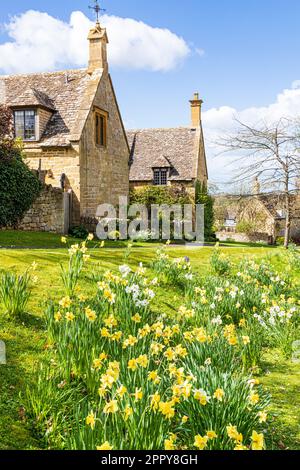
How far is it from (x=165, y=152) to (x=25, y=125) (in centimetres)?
1461

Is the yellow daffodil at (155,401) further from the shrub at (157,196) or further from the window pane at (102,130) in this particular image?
the shrub at (157,196)

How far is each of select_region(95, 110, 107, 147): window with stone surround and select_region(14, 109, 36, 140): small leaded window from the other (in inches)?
136

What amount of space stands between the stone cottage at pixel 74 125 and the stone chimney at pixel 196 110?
11.7m

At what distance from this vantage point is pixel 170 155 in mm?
37156

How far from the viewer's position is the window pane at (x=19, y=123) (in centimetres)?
2530

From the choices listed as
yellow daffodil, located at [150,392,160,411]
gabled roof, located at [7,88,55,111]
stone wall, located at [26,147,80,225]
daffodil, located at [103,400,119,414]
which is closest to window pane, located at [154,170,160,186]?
gabled roof, located at [7,88,55,111]

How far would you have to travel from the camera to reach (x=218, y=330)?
661cm

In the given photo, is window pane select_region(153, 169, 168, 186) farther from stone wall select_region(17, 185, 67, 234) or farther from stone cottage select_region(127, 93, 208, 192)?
stone wall select_region(17, 185, 67, 234)

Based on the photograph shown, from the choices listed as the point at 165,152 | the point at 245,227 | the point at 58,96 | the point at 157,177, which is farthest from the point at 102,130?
the point at 245,227

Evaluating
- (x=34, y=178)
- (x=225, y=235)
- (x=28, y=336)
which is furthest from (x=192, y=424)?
(x=225, y=235)

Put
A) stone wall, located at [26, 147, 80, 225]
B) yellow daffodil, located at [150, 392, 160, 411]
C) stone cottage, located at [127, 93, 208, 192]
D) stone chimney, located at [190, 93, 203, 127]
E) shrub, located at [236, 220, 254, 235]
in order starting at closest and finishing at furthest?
yellow daffodil, located at [150, 392, 160, 411] < stone wall, located at [26, 147, 80, 225] < stone cottage, located at [127, 93, 208, 192] < stone chimney, located at [190, 93, 203, 127] < shrub, located at [236, 220, 254, 235]

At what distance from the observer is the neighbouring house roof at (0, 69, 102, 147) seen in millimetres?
24734

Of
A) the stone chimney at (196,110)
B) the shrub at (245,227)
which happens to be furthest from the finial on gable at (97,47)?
the shrub at (245,227)

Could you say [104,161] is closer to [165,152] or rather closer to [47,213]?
[47,213]
